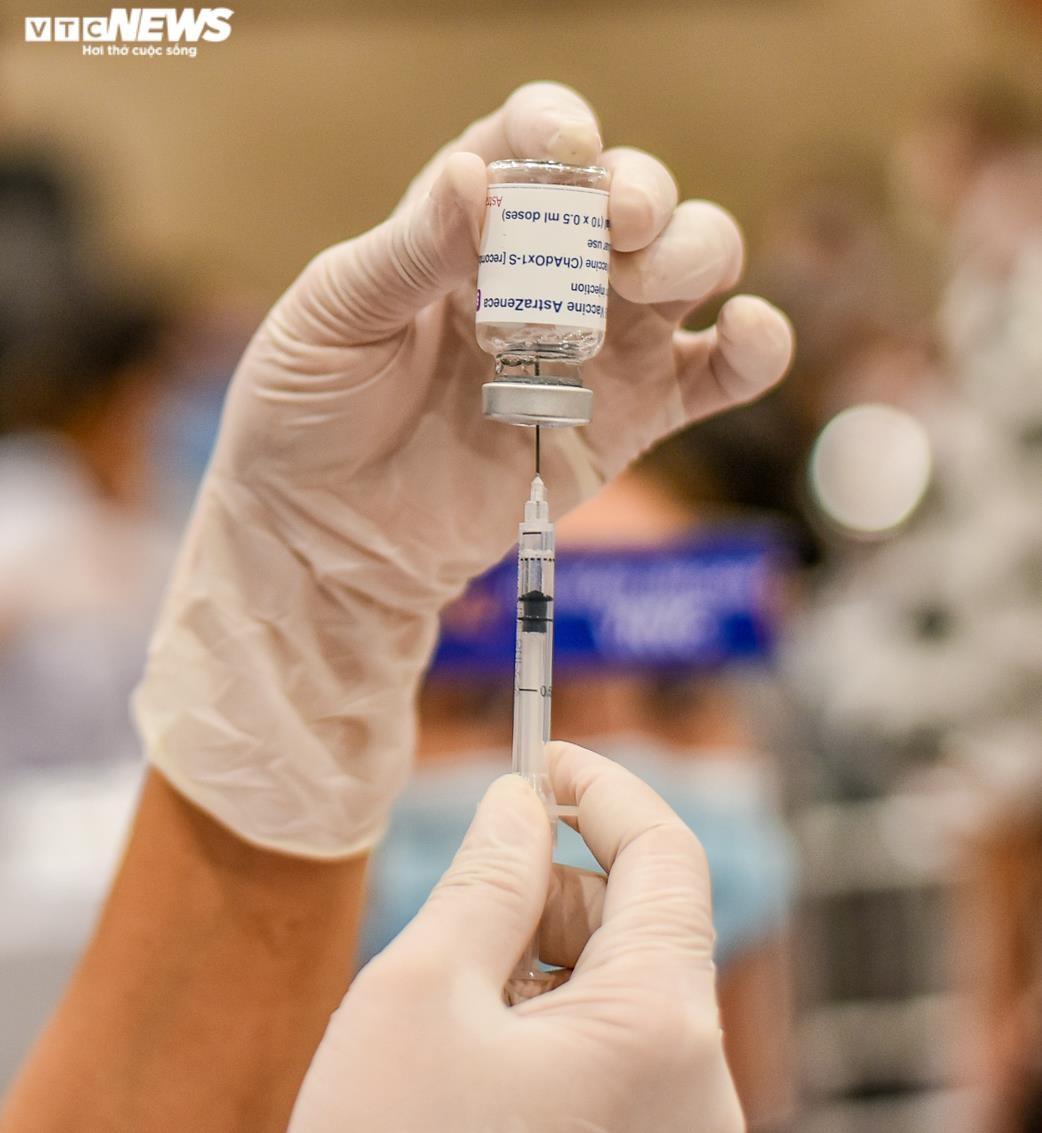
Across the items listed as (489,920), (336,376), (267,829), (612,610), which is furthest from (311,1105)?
(612,610)

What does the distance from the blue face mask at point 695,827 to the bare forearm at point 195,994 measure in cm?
69

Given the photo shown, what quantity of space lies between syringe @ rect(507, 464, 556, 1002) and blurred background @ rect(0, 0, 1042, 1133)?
515 millimetres

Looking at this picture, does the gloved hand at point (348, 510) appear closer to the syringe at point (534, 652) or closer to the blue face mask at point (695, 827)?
the syringe at point (534, 652)

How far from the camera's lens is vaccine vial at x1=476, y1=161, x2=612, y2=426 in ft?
2.26

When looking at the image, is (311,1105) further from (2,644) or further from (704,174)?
(704,174)

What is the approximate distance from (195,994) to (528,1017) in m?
0.30

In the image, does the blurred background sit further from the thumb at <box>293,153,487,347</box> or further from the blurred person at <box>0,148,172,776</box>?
the thumb at <box>293,153,487,347</box>

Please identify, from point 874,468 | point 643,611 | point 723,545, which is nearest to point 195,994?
point 643,611

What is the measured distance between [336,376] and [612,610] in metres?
1.00

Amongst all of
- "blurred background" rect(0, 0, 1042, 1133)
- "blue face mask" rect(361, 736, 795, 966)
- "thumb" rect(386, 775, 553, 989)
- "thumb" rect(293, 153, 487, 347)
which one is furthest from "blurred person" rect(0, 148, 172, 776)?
"thumb" rect(386, 775, 553, 989)

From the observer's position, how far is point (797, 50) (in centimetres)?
316

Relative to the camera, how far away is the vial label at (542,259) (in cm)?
69

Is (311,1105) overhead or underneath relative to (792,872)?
overhead

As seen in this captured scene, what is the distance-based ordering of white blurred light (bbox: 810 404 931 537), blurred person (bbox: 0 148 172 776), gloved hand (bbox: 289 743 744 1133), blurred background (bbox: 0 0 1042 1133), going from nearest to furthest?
gloved hand (bbox: 289 743 744 1133) < blurred background (bbox: 0 0 1042 1133) < blurred person (bbox: 0 148 172 776) < white blurred light (bbox: 810 404 931 537)
